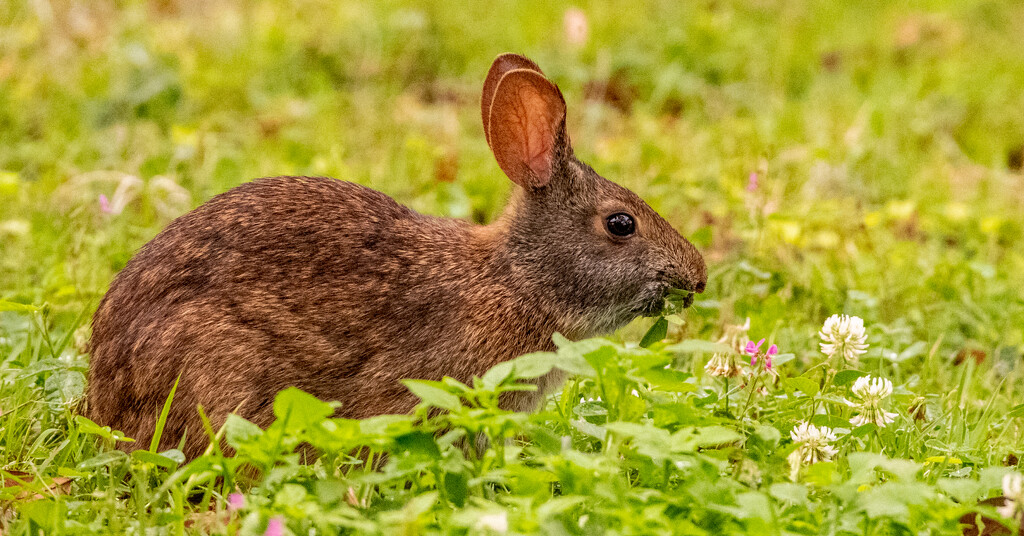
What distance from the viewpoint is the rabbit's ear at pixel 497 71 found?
15.7ft

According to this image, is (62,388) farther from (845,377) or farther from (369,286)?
(845,377)

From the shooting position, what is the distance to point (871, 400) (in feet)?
13.1

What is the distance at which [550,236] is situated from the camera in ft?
15.5

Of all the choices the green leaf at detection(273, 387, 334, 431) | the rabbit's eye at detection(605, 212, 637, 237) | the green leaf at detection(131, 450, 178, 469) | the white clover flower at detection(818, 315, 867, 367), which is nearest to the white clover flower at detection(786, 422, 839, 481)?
the white clover flower at detection(818, 315, 867, 367)

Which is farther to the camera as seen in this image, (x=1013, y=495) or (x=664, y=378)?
(x=664, y=378)

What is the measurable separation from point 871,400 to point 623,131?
15.9ft

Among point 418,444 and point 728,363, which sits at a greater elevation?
point 728,363

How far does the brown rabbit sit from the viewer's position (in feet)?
13.6

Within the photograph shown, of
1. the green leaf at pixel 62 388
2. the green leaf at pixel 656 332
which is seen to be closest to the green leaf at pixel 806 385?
the green leaf at pixel 656 332

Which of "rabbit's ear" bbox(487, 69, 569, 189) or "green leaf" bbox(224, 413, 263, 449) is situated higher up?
"rabbit's ear" bbox(487, 69, 569, 189)

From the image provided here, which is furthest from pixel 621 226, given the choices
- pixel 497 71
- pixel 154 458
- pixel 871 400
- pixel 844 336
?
pixel 154 458

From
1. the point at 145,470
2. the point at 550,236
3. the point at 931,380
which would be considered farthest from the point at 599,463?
the point at 931,380

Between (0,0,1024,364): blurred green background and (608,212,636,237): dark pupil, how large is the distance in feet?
1.42

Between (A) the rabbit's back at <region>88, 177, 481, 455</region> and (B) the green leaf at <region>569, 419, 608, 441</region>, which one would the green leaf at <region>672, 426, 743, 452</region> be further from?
(A) the rabbit's back at <region>88, 177, 481, 455</region>
